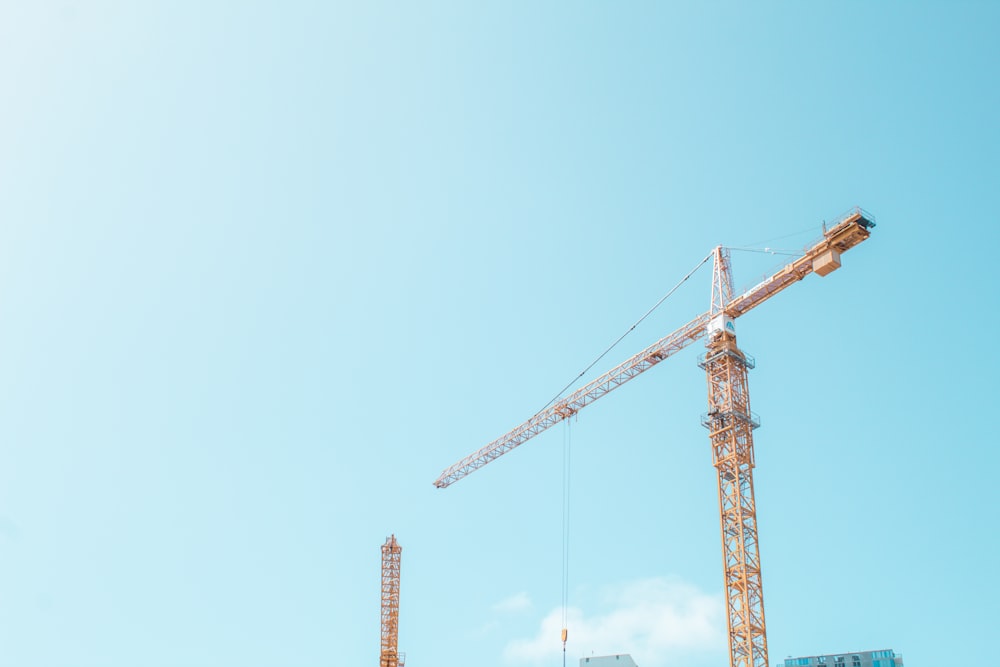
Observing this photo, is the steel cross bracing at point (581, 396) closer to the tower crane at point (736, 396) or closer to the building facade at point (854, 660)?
the tower crane at point (736, 396)

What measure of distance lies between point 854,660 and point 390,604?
7730 cm

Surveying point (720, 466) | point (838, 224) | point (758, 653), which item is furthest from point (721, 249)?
point (758, 653)

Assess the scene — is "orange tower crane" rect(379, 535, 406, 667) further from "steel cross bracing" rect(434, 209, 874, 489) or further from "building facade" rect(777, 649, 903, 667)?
"building facade" rect(777, 649, 903, 667)

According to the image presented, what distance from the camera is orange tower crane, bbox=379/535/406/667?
89500mm

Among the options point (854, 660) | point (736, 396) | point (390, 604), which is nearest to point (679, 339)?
point (736, 396)

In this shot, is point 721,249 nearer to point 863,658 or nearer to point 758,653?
point 758,653

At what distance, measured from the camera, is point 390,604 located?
300 feet

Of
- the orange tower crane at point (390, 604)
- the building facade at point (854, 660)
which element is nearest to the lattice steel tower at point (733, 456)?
the orange tower crane at point (390, 604)

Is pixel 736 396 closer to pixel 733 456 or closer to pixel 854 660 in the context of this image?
pixel 733 456

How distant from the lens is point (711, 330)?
62750 millimetres

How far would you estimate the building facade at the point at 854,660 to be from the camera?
129m

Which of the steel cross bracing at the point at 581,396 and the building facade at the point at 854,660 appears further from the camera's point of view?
the building facade at the point at 854,660

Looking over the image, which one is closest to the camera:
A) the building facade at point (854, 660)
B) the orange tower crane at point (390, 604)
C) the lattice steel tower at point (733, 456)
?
the lattice steel tower at point (733, 456)

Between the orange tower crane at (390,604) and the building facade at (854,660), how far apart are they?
75562 mm
